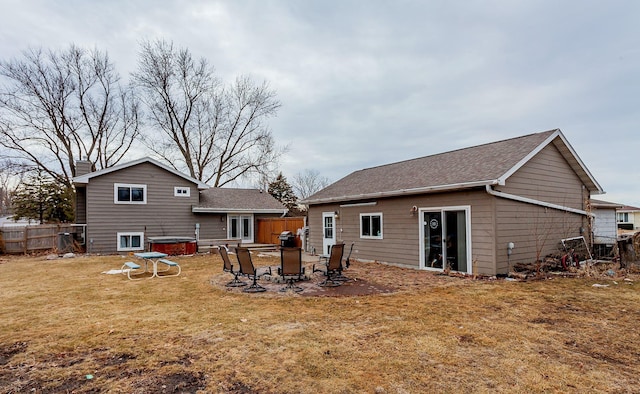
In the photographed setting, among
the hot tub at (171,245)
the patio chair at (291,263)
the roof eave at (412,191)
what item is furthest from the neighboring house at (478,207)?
the hot tub at (171,245)

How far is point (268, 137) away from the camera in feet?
95.6

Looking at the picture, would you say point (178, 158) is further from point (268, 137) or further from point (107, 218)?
point (107, 218)

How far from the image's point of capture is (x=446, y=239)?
9.91 m

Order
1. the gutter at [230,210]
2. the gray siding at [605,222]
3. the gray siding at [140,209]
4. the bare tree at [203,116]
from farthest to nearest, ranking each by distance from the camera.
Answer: the bare tree at [203,116], the gutter at [230,210], the gray siding at [605,222], the gray siding at [140,209]

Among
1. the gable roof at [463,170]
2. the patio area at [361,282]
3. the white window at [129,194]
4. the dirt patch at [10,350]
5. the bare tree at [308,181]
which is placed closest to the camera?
the dirt patch at [10,350]

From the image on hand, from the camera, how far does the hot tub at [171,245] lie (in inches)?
619

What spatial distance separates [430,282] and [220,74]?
79.6ft

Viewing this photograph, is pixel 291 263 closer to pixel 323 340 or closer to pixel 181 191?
pixel 323 340

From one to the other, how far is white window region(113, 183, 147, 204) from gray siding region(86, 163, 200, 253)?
0.16 metres

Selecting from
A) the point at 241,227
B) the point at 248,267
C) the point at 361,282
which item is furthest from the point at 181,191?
the point at 361,282

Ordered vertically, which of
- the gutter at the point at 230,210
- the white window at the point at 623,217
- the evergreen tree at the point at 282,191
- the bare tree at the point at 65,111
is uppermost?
the bare tree at the point at 65,111

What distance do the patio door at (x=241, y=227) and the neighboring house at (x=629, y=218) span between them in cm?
3497

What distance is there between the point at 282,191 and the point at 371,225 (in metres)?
23.1

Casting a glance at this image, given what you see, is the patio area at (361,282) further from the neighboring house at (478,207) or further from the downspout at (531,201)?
the downspout at (531,201)
